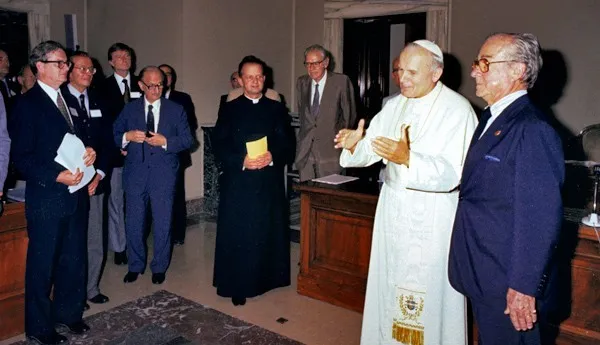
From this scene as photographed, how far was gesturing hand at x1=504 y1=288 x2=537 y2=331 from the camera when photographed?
2.07m

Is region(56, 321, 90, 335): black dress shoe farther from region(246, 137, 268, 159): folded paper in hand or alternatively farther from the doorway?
the doorway

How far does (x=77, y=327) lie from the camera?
12.2 ft

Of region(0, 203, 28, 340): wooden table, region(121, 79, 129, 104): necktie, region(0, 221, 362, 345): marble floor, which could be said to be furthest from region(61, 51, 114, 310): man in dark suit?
region(121, 79, 129, 104): necktie

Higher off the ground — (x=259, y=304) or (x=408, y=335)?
(x=408, y=335)

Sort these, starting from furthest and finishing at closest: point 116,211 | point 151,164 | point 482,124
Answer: point 116,211 → point 151,164 → point 482,124

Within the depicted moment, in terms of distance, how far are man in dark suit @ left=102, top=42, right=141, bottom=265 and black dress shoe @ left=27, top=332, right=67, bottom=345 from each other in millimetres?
1790

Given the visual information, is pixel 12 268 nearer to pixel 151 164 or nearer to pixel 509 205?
pixel 151 164

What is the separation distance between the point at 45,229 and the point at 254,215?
1.56m

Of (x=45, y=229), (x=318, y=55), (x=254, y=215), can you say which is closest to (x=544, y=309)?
(x=254, y=215)

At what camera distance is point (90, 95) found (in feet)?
14.2

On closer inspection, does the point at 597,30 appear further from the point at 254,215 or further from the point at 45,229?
the point at 45,229

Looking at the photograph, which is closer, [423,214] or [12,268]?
[423,214]

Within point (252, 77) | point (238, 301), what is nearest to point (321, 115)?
point (252, 77)

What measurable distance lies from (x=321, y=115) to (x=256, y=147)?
4.63 ft
